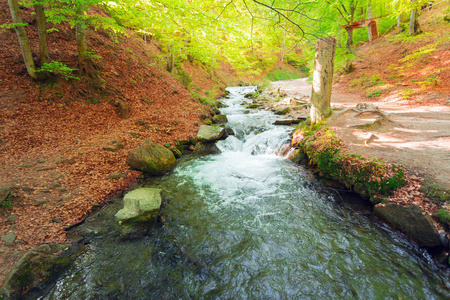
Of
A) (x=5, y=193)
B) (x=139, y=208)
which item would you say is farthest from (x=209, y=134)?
(x=5, y=193)

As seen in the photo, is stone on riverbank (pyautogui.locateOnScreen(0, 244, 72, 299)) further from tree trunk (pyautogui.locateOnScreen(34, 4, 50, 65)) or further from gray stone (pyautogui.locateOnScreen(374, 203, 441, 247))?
tree trunk (pyautogui.locateOnScreen(34, 4, 50, 65))

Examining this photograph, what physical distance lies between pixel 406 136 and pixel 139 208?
320 inches

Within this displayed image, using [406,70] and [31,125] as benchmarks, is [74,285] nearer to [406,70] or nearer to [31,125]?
[31,125]

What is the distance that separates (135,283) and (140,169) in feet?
12.7

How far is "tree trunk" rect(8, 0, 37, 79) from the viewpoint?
6223 mm

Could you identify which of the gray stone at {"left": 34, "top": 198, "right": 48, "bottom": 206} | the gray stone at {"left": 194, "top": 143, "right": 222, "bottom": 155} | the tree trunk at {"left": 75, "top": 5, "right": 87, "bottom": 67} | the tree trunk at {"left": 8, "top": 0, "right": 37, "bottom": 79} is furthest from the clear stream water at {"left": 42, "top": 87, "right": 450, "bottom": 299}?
the tree trunk at {"left": 75, "top": 5, "right": 87, "bottom": 67}

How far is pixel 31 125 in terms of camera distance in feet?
20.2

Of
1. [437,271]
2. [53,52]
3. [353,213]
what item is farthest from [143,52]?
[437,271]

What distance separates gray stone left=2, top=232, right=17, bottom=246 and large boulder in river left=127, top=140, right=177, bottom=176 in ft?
10.6

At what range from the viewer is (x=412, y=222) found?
12.0 feet

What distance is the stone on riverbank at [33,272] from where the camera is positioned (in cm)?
274

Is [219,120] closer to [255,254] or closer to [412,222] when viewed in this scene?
[255,254]

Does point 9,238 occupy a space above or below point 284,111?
below

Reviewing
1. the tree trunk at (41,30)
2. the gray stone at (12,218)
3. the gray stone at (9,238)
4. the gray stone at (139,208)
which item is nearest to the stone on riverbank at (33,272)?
the gray stone at (9,238)
